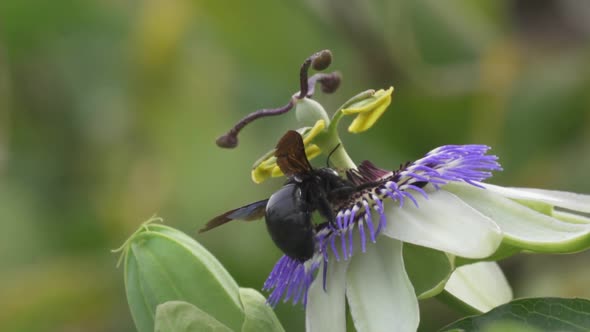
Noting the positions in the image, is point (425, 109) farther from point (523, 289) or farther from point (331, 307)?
point (331, 307)

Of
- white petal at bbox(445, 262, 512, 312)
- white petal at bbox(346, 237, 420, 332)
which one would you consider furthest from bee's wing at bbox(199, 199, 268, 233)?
white petal at bbox(445, 262, 512, 312)

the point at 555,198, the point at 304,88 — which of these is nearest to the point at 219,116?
the point at 304,88

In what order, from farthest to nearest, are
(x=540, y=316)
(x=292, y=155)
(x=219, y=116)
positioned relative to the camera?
(x=219, y=116), (x=292, y=155), (x=540, y=316)

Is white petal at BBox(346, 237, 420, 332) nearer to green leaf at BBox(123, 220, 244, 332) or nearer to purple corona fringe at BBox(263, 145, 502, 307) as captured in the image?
purple corona fringe at BBox(263, 145, 502, 307)

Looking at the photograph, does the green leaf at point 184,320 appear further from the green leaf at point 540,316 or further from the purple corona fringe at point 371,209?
the green leaf at point 540,316

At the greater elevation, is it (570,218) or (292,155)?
(292,155)

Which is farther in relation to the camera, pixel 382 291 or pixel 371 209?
pixel 371 209

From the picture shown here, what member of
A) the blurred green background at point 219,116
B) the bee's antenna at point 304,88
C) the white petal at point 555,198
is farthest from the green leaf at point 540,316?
the blurred green background at point 219,116

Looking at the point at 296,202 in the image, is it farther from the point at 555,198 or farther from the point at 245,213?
the point at 555,198
